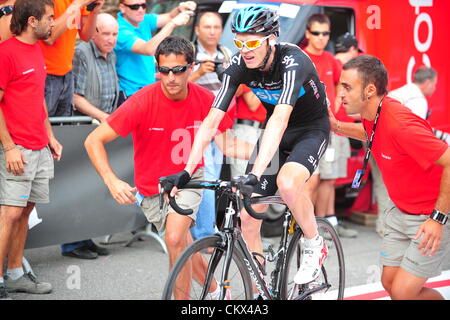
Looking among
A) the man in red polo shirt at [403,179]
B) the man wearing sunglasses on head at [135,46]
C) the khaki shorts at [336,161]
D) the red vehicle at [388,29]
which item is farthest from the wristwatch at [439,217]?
the red vehicle at [388,29]

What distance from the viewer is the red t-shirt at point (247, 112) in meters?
7.23

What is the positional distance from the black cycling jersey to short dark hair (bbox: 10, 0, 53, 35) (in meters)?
1.79

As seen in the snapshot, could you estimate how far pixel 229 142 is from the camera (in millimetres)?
5062

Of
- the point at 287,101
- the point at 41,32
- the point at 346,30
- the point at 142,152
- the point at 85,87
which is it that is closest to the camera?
the point at 287,101

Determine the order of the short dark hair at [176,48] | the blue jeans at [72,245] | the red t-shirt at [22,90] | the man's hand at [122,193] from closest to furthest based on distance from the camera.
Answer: the man's hand at [122,193], the short dark hair at [176,48], the red t-shirt at [22,90], the blue jeans at [72,245]

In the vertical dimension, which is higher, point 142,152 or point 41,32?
point 41,32

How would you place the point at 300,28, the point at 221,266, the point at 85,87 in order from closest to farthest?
the point at 221,266
the point at 85,87
the point at 300,28

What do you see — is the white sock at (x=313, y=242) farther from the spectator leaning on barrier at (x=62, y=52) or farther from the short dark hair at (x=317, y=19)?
the short dark hair at (x=317, y=19)

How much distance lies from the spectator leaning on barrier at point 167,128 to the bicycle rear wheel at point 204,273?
0.49 metres

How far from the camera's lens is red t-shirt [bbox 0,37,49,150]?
5.46m

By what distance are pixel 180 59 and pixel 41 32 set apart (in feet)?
4.71
